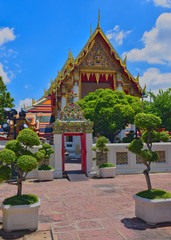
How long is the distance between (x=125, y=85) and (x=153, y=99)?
3.19 meters

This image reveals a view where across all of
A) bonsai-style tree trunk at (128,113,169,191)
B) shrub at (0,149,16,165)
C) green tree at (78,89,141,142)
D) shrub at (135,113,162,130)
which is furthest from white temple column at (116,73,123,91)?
shrub at (0,149,16,165)

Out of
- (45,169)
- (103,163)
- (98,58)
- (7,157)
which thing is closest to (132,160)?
(103,163)

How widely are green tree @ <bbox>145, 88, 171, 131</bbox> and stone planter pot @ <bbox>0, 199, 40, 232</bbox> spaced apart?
714 inches

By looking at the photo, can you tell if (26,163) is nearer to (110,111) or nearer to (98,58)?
(110,111)

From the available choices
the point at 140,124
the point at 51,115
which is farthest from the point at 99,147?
the point at 51,115

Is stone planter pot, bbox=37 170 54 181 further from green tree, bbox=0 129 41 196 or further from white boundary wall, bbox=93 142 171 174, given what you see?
green tree, bbox=0 129 41 196

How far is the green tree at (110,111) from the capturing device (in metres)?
16.3

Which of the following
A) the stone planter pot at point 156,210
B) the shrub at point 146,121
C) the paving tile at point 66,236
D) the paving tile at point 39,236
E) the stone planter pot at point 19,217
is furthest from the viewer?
the shrub at point 146,121

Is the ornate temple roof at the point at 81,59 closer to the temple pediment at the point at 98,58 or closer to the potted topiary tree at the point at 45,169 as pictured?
the temple pediment at the point at 98,58

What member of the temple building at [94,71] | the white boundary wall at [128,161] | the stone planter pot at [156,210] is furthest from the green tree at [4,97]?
the stone planter pot at [156,210]

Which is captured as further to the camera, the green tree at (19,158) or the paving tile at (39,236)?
the green tree at (19,158)

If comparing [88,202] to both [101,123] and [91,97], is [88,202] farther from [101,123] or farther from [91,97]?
[91,97]

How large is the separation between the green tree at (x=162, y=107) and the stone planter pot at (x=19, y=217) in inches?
714

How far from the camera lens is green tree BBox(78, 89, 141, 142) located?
16253 mm
